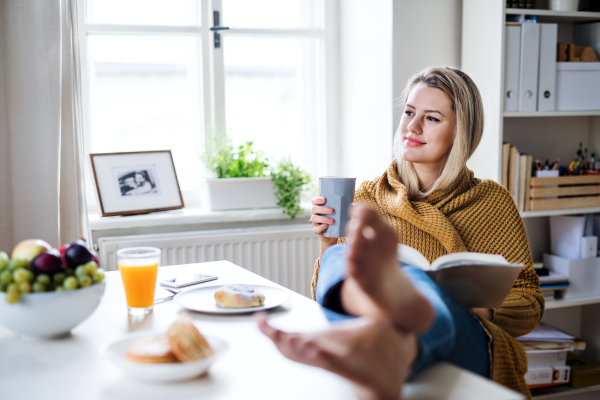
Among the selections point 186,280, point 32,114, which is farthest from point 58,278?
point 32,114

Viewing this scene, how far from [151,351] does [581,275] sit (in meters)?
2.00

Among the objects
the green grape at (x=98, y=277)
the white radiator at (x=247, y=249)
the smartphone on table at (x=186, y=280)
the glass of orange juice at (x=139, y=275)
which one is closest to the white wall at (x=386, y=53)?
the white radiator at (x=247, y=249)

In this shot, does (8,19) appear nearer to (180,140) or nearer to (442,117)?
(180,140)

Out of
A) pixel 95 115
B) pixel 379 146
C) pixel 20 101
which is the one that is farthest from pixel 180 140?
pixel 379 146

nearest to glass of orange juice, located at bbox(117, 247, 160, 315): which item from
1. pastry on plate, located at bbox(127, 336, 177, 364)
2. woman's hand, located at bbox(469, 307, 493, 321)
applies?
pastry on plate, located at bbox(127, 336, 177, 364)

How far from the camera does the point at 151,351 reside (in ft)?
2.26

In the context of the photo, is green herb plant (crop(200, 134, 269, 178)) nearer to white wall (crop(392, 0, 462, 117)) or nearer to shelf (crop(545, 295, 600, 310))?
white wall (crop(392, 0, 462, 117))

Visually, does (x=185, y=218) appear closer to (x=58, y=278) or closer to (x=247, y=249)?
(x=247, y=249)

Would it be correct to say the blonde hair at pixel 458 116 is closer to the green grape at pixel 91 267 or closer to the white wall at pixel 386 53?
the white wall at pixel 386 53

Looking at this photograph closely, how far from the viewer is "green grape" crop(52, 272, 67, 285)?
806mm

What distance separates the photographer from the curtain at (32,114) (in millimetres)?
1855

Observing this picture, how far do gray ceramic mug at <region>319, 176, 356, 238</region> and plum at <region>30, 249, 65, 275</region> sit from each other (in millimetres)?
572

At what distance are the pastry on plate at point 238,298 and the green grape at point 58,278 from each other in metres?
0.29

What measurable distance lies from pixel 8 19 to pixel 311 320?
159 cm
